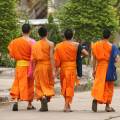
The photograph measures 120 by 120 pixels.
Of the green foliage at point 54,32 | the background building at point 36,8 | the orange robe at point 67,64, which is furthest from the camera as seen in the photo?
the background building at point 36,8

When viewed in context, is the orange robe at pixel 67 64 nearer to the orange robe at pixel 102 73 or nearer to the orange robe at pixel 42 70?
the orange robe at pixel 42 70

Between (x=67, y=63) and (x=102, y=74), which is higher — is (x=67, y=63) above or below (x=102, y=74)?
above

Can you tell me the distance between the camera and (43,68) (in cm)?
1475

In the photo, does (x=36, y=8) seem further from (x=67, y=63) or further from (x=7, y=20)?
(x=67, y=63)

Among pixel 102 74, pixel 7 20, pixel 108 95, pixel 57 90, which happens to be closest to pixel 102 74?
pixel 102 74

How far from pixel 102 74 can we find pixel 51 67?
1.23 meters

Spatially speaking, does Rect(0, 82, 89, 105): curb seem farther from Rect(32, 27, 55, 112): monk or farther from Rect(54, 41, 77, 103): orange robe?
Rect(54, 41, 77, 103): orange robe

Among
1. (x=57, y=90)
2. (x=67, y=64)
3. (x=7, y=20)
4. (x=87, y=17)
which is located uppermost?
(x=87, y=17)

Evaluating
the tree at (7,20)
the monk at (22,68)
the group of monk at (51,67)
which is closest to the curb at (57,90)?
the monk at (22,68)

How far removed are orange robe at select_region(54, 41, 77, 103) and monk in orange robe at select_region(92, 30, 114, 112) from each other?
0.53 m

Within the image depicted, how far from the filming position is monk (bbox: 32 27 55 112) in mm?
14594

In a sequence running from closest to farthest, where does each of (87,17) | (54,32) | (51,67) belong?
(51,67)
(87,17)
(54,32)

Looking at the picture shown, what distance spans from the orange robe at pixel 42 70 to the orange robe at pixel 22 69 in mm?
266

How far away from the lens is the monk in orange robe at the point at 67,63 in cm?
1470
